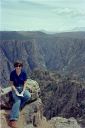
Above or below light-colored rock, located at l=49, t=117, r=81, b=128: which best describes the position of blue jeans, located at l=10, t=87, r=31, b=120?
above

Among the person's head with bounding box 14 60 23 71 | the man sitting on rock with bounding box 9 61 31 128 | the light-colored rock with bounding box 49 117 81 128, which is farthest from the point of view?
the light-colored rock with bounding box 49 117 81 128

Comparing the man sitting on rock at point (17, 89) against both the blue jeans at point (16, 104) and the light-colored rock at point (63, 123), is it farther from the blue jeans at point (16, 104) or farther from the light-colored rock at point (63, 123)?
the light-colored rock at point (63, 123)

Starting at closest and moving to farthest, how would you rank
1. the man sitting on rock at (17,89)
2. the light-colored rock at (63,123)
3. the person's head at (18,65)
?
the person's head at (18,65) < the man sitting on rock at (17,89) < the light-colored rock at (63,123)

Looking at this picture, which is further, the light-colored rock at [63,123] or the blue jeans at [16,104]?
the light-colored rock at [63,123]

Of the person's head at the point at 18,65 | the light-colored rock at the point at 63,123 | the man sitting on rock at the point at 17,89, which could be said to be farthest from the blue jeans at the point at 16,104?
the light-colored rock at the point at 63,123

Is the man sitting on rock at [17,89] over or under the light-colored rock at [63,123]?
over

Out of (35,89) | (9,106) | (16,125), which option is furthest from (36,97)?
(16,125)

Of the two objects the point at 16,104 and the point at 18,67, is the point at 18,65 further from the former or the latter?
the point at 16,104

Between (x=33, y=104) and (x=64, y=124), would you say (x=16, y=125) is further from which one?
(x=64, y=124)

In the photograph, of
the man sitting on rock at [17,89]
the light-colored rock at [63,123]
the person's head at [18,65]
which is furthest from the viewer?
the light-colored rock at [63,123]

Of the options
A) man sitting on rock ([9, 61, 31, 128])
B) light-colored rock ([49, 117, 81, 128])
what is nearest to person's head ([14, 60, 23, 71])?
man sitting on rock ([9, 61, 31, 128])

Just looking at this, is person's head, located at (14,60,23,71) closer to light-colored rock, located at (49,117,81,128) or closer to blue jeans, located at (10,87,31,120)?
blue jeans, located at (10,87,31,120)
